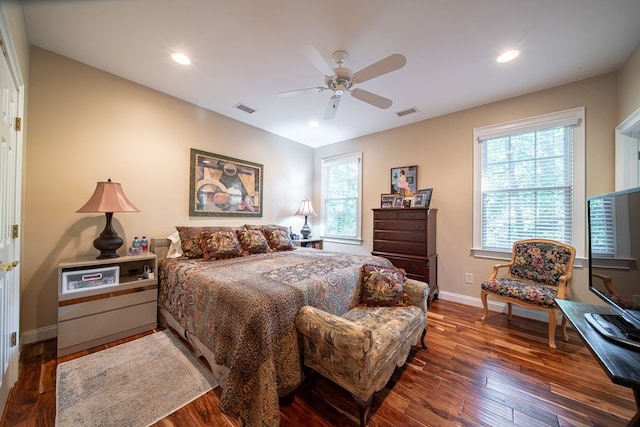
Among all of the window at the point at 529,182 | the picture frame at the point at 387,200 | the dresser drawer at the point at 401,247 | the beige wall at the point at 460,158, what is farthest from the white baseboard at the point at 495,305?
the picture frame at the point at 387,200

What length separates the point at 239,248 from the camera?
2.88 m

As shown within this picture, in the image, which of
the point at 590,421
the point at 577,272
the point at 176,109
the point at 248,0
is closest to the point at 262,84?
the point at 248,0

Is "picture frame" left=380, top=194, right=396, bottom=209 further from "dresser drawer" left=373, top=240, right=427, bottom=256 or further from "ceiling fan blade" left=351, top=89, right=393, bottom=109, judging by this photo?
"ceiling fan blade" left=351, top=89, right=393, bottom=109

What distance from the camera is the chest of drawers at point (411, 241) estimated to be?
3.22m

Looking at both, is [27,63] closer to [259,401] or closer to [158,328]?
[158,328]

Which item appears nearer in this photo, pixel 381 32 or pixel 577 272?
pixel 381 32

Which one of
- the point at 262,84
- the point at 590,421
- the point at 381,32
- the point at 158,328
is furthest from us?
the point at 262,84

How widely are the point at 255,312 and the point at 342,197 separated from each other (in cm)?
361

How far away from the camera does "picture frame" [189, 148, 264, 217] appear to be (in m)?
3.32

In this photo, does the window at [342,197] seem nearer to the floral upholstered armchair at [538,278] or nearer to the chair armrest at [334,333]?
the floral upholstered armchair at [538,278]

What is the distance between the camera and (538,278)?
2625 millimetres

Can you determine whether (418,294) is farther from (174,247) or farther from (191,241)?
(174,247)

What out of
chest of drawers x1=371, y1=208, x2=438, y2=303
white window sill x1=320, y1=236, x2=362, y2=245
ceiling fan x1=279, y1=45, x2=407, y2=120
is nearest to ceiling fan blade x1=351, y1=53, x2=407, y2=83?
ceiling fan x1=279, y1=45, x2=407, y2=120

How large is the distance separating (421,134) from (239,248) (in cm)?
327
